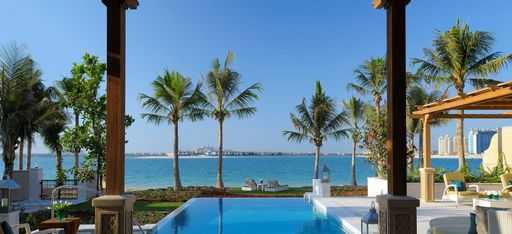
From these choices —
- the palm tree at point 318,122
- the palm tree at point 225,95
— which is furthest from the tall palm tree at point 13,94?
the palm tree at point 318,122

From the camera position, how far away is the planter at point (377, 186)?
12839 mm

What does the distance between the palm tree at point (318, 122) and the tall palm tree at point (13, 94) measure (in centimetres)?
1104

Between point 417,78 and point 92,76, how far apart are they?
14.2m

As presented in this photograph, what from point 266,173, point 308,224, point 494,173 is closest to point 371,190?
point 494,173

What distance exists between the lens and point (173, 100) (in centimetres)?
1709

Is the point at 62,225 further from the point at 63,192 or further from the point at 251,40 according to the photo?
the point at 251,40

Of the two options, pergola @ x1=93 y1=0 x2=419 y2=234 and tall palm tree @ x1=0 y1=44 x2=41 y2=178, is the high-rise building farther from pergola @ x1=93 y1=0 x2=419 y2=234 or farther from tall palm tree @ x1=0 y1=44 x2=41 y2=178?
pergola @ x1=93 y1=0 x2=419 y2=234

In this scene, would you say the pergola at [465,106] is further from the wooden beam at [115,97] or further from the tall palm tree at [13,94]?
the tall palm tree at [13,94]

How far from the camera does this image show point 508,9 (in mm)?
25906

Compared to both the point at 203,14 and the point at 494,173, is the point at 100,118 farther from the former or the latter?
the point at 203,14

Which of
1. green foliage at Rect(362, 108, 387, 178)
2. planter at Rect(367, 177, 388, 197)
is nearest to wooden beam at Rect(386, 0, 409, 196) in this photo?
planter at Rect(367, 177, 388, 197)

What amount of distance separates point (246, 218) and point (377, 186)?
477cm

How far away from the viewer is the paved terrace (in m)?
8.43

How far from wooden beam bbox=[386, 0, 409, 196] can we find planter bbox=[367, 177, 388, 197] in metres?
8.27
